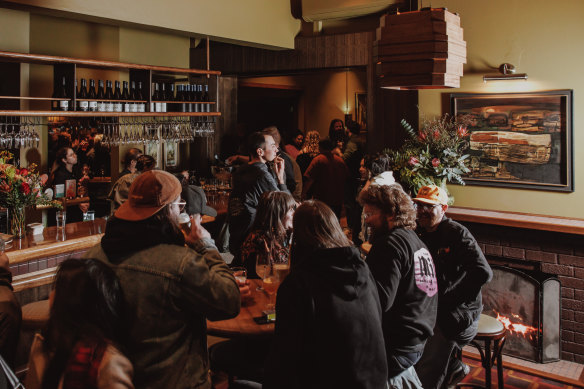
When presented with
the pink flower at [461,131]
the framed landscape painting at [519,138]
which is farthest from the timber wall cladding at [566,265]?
the pink flower at [461,131]

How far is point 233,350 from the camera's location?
Result: 3205 mm

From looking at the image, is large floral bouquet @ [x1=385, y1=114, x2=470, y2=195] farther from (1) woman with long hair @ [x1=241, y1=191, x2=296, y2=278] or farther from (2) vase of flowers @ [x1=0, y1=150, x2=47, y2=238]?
(2) vase of flowers @ [x1=0, y1=150, x2=47, y2=238]

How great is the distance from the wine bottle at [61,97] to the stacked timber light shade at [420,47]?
3.66m

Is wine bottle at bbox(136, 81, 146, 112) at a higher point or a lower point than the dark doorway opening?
lower

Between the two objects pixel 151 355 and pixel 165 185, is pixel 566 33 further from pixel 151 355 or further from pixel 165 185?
pixel 151 355

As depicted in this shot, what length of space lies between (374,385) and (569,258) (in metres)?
3.42

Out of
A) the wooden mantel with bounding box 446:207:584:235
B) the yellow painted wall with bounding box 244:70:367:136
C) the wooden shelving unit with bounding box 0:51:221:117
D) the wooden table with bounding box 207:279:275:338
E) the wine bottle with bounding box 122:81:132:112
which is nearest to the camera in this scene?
the wooden table with bounding box 207:279:275:338

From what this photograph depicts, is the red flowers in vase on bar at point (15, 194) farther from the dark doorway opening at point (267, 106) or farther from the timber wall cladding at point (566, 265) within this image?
the dark doorway opening at point (267, 106)

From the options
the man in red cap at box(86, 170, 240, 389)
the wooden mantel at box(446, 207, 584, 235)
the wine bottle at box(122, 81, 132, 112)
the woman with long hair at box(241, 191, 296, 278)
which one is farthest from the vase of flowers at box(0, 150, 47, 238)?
the wooden mantel at box(446, 207, 584, 235)

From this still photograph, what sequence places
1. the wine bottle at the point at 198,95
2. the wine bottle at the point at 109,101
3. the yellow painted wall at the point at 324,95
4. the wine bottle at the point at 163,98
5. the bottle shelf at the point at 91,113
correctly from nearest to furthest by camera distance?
the bottle shelf at the point at 91,113 < the wine bottle at the point at 109,101 < the wine bottle at the point at 163,98 < the wine bottle at the point at 198,95 < the yellow painted wall at the point at 324,95

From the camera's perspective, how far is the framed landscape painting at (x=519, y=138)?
5.05 metres

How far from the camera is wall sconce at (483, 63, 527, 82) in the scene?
17.2 feet

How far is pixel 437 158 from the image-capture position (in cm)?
540

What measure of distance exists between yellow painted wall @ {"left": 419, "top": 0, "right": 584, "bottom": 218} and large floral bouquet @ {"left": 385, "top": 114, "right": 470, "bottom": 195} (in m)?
0.33
